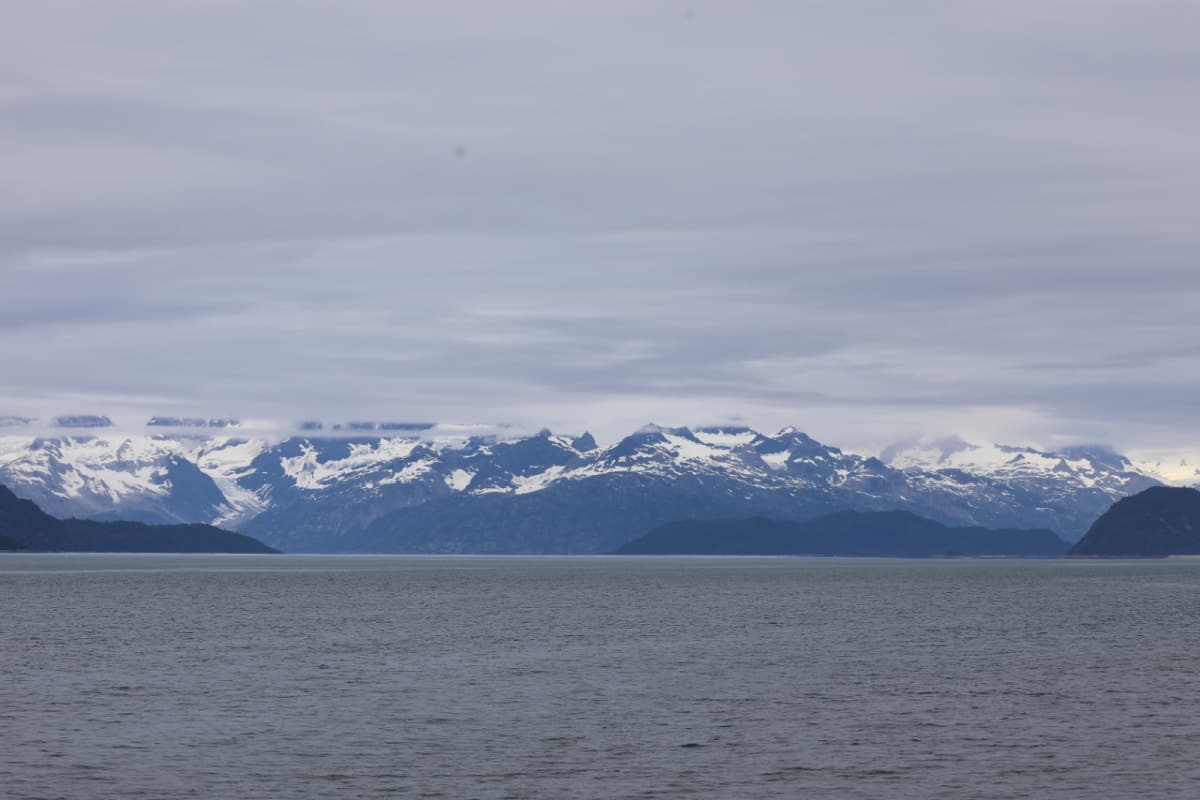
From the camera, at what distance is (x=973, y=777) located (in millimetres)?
65375

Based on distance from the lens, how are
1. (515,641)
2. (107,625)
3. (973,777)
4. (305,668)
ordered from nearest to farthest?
1. (973,777)
2. (305,668)
3. (515,641)
4. (107,625)

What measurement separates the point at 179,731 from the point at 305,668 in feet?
112

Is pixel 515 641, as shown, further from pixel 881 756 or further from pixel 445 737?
pixel 881 756

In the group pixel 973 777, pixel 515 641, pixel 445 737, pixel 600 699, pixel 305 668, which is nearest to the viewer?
pixel 973 777

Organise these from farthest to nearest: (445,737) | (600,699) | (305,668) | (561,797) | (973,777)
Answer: (305,668) → (600,699) → (445,737) → (973,777) → (561,797)

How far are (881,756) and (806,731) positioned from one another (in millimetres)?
8300

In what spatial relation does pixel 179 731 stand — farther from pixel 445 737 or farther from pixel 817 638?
pixel 817 638

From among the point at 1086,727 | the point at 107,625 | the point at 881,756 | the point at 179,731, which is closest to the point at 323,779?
the point at 179,731

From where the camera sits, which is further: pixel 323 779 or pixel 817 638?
pixel 817 638

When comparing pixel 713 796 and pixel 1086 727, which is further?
pixel 1086 727

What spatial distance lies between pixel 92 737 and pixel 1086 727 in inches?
2105

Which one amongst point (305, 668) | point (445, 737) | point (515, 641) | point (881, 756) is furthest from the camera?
point (515, 641)

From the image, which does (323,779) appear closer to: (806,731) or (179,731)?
(179,731)

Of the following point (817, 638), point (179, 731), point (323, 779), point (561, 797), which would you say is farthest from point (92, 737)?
point (817, 638)
